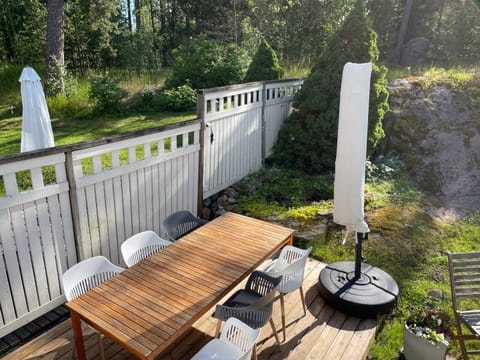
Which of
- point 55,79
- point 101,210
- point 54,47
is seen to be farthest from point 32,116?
point 54,47

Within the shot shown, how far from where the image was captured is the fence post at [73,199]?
10.4ft

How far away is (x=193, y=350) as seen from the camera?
2.96 metres

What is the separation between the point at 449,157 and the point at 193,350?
6.20m

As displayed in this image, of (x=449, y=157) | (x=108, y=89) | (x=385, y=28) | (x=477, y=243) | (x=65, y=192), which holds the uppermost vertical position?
(x=385, y=28)

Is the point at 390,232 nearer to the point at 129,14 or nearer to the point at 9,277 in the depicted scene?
the point at 9,277

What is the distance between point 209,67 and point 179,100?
1444 millimetres

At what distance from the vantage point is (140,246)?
337 centimetres

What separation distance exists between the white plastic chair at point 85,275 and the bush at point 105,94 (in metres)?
6.94

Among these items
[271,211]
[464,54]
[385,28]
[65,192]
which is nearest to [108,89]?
[271,211]

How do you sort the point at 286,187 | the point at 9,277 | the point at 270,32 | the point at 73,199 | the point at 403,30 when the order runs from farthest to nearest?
the point at 270,32, the point at 403,30, the point at 286,187, the point at 73,199, the point at 9,277

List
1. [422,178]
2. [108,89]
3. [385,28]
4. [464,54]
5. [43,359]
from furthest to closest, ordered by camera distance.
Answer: [385,28] < [464,54] < [108,89] < [422,178] < [43,359]

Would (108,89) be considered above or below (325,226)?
above

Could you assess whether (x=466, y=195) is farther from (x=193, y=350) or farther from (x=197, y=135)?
(x=193, y=350)

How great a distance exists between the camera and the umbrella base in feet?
10.7
